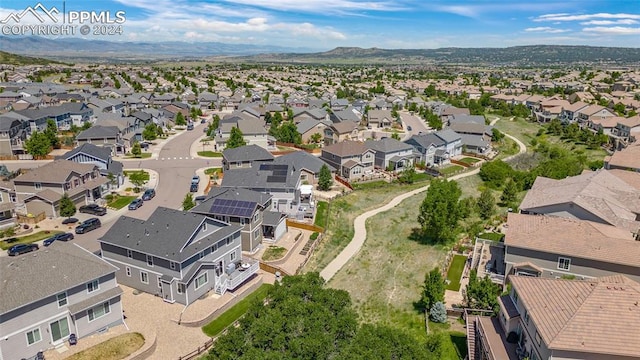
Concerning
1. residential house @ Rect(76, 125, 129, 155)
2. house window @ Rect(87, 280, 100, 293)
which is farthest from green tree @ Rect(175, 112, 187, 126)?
house window @ Rect(87, 280, 100, 293)

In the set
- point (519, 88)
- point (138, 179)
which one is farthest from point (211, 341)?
point (519, 88)

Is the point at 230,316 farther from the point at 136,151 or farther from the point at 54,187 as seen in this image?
the point at 136,151

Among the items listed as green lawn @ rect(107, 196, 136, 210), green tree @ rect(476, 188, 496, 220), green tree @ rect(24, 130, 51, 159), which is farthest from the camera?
green tree @ rect(24, 130, 51, 159)

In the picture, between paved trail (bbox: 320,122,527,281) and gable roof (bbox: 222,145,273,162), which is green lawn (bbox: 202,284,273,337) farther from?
gable roof (bbox: 222,145,273,162)

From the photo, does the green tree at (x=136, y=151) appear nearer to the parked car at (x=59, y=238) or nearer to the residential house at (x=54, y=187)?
the residential house at (x=54, y=187)

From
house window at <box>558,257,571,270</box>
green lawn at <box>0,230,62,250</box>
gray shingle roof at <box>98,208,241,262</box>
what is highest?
gray shingle roof at <box>98,208,241,262</box>

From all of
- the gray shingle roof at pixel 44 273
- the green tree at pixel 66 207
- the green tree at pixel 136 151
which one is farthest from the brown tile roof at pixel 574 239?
the green tree at pixel 136 151

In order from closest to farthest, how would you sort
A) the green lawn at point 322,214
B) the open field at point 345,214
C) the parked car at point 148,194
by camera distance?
the open field at point 345,214
the green lawn at point 322,214
the parked car at point 148,194

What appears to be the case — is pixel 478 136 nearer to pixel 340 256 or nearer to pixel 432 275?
pixel 340 256
